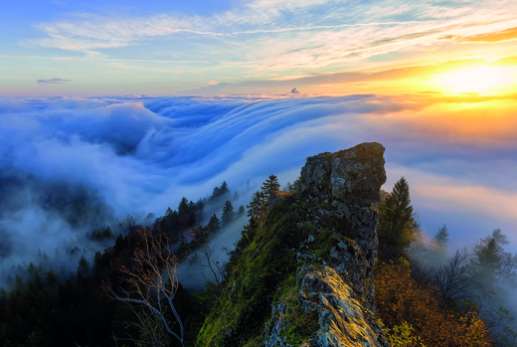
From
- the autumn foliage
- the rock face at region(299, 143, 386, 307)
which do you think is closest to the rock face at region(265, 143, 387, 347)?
the rock face at region(299, 143, 386, 307)

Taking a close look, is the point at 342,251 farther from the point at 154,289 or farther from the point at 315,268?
the point at 154,289

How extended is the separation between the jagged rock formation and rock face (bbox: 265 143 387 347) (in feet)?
0.12

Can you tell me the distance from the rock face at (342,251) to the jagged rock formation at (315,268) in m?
0.04

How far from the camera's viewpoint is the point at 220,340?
13.1 metres

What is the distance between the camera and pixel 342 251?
1438 cm

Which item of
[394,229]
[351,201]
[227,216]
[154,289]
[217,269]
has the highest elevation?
[351,201]

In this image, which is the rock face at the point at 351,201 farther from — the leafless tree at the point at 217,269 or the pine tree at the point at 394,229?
the pine tree at the point at 394,229

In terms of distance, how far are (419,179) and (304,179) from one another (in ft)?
638

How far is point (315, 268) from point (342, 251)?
2.70 meters

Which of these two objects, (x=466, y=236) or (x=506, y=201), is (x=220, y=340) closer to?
(x=466, y=236)

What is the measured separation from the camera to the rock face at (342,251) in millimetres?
9047

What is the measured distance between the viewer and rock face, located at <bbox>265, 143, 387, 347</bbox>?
9047mm

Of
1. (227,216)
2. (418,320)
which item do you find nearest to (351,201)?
(418,320)

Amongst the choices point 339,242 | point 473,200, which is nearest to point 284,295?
point 339,242
